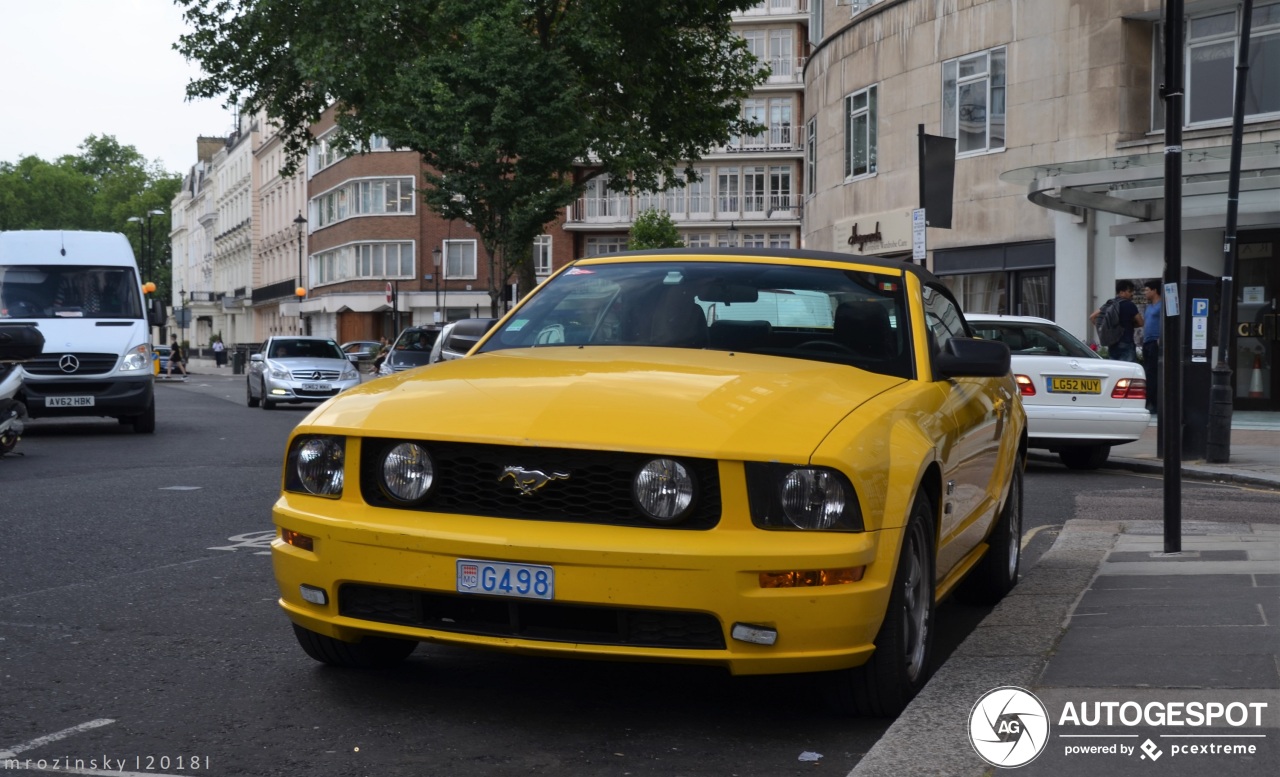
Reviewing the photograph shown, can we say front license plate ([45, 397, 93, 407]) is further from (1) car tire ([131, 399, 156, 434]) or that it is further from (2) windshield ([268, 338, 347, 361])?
(2) windshield ([268, 338, 347, 361])

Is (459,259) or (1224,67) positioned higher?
(1224,67)

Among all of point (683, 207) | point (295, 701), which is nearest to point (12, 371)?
point (295, 701)

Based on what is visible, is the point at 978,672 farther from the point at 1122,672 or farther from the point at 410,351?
the point at 410,351

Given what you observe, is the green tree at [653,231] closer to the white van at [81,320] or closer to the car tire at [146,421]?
the white van at [81,320]

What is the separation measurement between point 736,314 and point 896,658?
69.3 inches

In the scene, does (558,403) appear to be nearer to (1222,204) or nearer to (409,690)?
(409,690)

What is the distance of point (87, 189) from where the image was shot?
144 metres

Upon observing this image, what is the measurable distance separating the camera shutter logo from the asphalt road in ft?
1.13

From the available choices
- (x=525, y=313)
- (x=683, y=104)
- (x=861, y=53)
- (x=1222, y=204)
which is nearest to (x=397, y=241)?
(x=683, y=104)

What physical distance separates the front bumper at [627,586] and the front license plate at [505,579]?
0.02 meters

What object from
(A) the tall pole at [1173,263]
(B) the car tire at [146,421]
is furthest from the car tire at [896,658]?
(B) the car tire at [146,421]

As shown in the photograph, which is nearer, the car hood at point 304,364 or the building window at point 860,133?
the car hood at point 304,364

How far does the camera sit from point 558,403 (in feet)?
15.2

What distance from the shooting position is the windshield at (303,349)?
2950 centimetres
